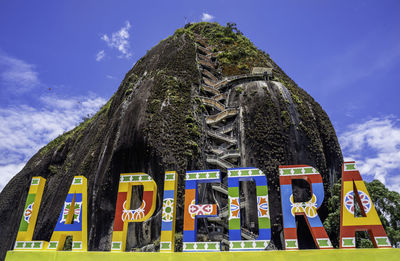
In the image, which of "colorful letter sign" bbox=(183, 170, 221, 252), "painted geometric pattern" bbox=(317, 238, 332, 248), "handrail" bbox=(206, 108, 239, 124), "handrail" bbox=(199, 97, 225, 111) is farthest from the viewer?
"handrail" bbox=(199, 97, 225, 111)

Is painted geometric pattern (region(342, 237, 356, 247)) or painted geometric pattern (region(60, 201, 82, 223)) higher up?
painted geometric pattern (region(60, 201, 82, 223))

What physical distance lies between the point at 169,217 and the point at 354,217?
7.05 meters

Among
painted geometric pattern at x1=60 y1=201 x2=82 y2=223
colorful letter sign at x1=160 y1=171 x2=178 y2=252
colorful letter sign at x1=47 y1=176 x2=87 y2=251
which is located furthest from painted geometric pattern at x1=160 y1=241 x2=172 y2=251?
painted geometric pattern at x1=60 y1=201 x2=82 y2=223

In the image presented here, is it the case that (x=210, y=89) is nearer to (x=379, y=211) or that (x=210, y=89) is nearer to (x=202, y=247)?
(x=379, y=211)

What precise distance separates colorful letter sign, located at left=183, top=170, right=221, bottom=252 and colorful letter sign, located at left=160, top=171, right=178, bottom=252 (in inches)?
20.7

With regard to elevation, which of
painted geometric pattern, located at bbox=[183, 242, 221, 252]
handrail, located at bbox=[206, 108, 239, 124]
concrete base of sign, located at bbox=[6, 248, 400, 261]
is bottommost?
concrete base of sign, located at bbox=[6, 248, 400, 261]

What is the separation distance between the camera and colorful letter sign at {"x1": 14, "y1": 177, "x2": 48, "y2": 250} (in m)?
14.0

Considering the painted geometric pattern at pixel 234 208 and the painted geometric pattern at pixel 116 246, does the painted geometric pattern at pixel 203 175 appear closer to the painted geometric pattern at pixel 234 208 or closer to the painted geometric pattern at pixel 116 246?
the painted geometric pattern at pixel 234 208

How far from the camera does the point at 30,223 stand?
14602 millimetres

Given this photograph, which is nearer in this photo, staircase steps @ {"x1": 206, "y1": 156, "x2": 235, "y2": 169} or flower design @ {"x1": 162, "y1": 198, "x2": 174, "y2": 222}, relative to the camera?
flower design @ {"x1": 162, "y1": 198, "x2": 174, "y2": 222}

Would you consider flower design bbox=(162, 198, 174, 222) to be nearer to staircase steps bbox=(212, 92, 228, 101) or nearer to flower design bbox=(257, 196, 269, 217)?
flower design bbox=(257, 196, 269, 217)

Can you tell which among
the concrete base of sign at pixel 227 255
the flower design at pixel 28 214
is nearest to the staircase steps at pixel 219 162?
the flower design at pixel 28 214

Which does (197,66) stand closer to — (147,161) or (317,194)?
(147,161)

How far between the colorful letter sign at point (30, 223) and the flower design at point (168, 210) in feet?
17.3
